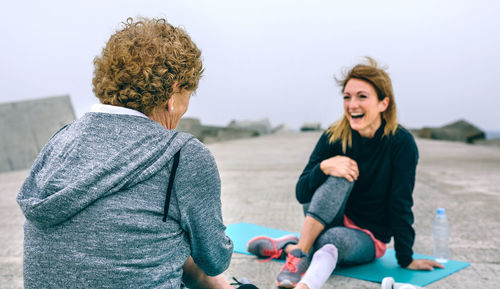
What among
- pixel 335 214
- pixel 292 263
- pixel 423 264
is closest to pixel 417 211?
pixel 423 264

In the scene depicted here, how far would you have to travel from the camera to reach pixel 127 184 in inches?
54.6

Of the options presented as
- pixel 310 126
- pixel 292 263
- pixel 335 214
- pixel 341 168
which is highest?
pixel 341 168

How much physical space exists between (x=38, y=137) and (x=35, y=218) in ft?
33.5

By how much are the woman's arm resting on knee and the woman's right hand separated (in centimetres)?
116

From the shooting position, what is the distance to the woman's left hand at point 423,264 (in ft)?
9.62

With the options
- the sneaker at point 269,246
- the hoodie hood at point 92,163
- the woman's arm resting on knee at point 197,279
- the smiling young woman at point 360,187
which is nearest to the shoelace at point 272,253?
the sneaker at point 269,246

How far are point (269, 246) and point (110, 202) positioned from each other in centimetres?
197

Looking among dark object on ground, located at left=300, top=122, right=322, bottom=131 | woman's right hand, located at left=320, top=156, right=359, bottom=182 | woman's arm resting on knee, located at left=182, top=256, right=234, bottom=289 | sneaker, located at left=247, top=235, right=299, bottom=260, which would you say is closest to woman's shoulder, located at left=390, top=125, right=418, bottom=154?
woman's right hand, located at left=320, top=156, right=359, bottom=182

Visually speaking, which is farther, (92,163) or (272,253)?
(272,253)

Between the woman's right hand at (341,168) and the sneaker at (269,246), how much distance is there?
2.17 feet

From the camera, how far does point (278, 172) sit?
7863 millimetres

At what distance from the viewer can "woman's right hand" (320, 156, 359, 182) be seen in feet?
9.04

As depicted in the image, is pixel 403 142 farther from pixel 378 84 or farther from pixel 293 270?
pixel 293 270

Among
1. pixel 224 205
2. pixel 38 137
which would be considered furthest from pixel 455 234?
pixel 38 137
